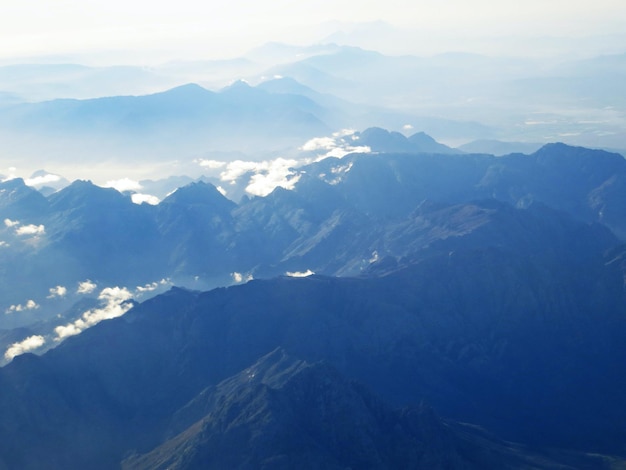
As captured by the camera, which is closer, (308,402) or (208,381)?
(308,402)

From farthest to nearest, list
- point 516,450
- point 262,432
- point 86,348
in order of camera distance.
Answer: point 86,348
point 516,450
point 262,432

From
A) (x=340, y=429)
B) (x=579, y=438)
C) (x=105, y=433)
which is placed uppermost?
(x=340, y=429)

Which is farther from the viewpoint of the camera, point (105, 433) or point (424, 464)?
point (105, 433)

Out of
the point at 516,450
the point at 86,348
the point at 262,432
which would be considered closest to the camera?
the point at 262,432

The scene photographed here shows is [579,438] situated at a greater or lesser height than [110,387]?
lesser

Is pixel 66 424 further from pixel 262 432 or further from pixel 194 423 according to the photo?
pixel 262 432

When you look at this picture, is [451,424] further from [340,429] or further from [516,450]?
[340,429]

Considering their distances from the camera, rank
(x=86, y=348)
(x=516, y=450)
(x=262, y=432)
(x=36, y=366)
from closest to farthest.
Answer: (x=262, y=432) → (x=516, y=450) → (x=36, y=366) → (x=86, y=348)

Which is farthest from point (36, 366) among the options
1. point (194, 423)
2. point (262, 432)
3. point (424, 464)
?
point (424, 464)

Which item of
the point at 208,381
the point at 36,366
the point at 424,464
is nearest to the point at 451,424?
the point at 424,464
